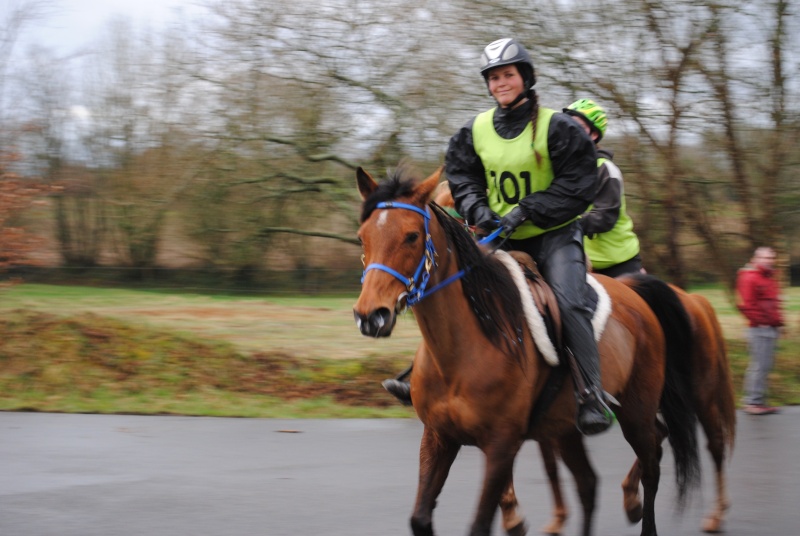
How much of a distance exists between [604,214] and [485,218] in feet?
4.75

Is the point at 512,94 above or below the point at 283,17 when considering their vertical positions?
above

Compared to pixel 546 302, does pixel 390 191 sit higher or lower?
higher

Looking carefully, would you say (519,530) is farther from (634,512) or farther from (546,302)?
(546,302)

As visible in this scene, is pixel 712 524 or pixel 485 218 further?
pixel 712 524

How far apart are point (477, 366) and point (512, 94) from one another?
1.47 meters

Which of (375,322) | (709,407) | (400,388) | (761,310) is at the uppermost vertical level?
(375,322)

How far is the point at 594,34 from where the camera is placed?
11633 millimetres

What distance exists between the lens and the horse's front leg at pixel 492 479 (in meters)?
4.23

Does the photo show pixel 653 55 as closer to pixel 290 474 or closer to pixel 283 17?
pixel 283 17

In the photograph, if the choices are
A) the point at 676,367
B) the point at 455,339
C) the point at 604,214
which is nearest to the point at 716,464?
the point at 676,367

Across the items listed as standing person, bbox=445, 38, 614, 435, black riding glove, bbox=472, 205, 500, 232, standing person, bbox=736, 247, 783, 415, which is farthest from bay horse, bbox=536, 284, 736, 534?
standing person, bbox=736, 247, 783, 415

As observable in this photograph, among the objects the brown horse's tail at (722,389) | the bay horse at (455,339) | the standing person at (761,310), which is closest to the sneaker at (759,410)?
the standing person at (761,310)

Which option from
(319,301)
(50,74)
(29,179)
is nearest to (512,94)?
(29,179)

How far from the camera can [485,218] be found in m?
4.98
